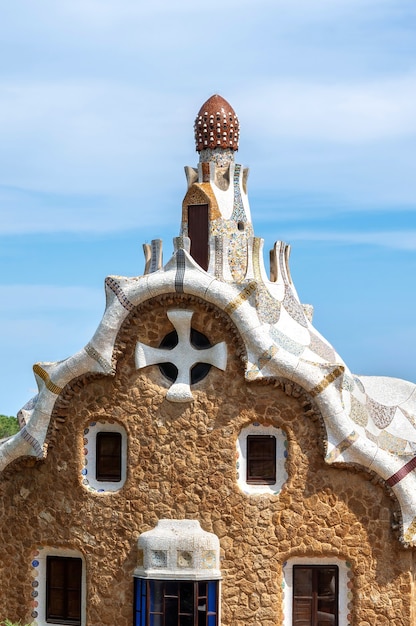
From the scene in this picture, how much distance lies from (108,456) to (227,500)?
6.08ft

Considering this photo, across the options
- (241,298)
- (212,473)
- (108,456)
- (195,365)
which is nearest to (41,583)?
(108,456)

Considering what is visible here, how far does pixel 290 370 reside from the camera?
60.6ft

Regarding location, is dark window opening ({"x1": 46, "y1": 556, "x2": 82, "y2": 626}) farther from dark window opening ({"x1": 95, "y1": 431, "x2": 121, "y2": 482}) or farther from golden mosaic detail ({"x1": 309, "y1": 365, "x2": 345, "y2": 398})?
golden mosaic detail ({"x1": 309, "y1": 365, "x2": 345, "y2": 398})

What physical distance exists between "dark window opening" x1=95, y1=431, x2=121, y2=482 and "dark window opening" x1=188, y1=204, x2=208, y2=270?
2.90 m

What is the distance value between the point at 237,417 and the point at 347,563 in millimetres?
2481

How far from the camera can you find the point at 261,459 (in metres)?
18.9

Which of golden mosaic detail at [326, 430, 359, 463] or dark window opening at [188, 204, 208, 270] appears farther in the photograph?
dark window opening at [188, 204, 208, 270]

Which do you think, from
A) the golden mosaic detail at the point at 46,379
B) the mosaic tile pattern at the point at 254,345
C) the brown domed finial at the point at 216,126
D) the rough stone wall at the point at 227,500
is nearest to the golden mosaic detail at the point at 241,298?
the mosaic tile pattern at the point at 254,345

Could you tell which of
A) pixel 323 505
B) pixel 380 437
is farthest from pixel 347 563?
pixel 380 437

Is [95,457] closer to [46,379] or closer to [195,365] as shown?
[46,379]

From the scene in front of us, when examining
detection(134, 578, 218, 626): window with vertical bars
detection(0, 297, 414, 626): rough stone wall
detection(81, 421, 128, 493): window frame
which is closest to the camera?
detection(134, 578, 218, 626): window with vertical bars

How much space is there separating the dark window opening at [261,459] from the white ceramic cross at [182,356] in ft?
3.57

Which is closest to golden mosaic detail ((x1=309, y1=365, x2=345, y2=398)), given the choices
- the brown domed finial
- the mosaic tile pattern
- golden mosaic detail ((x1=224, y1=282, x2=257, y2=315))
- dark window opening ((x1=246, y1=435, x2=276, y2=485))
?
the mosaic tile pattern

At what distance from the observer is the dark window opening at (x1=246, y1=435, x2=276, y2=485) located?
61.8 feet
